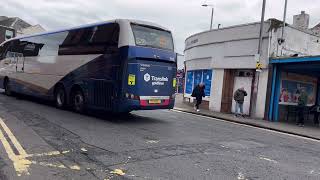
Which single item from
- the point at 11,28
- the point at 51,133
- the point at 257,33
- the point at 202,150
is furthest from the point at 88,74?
the point at 11,28

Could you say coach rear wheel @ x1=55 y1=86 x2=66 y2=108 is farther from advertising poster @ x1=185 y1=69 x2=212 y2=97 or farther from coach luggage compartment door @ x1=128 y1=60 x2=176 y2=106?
advertising poster @ x1=185 y1=69 x2=212 y2=97

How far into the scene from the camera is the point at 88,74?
575 inches

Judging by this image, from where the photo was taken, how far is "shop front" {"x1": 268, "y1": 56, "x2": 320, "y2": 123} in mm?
19903

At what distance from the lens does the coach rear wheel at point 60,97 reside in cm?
1639

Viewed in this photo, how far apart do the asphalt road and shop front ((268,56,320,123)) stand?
27.5 ft

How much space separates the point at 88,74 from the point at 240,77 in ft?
34.5

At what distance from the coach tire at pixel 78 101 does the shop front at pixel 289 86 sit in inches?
379

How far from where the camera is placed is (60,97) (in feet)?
54.9

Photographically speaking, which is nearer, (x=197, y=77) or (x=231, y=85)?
(x=231, y=85)

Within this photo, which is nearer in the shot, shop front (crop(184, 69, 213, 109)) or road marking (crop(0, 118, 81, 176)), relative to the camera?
road marking (crop(0, 118, 81, 176))

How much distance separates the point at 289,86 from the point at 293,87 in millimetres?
437

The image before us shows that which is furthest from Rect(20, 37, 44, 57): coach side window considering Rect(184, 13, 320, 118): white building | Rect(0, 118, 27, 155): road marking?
Rect(184, 13, 320, 118): white building

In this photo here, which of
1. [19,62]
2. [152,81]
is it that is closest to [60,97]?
[152,81]

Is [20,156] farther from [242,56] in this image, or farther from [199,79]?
[199,79]
